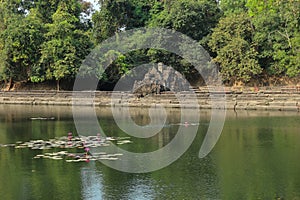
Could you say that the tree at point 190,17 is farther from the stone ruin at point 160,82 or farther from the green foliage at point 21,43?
the green foliage at point 21,43

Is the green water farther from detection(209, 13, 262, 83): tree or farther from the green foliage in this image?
the green foliage

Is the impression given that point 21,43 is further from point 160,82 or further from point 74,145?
point 74,145

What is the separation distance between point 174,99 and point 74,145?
53.7 ft

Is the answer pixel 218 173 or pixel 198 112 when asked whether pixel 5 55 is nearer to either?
pixel 198 112

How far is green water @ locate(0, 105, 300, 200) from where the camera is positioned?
9.80 meters

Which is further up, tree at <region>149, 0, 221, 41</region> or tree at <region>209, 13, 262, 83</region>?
tree at <region>149, 0, 221, 41</region>

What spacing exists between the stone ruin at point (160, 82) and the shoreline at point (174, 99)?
3.37 feet

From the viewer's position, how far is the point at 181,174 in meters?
11.6

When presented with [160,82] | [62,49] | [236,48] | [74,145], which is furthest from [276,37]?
[74,145]

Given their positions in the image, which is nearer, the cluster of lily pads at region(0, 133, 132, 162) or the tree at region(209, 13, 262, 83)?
the cluster of lily pads at region(0, 133, 132, 162)

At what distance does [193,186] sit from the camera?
1032 centimetres

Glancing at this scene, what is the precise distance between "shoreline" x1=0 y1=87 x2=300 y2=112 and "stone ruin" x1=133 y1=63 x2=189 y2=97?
3.37ft

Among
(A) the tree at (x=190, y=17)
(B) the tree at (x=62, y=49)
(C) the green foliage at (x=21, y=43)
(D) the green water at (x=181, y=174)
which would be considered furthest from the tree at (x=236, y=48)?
(D) the green water at (x=181, y=174)

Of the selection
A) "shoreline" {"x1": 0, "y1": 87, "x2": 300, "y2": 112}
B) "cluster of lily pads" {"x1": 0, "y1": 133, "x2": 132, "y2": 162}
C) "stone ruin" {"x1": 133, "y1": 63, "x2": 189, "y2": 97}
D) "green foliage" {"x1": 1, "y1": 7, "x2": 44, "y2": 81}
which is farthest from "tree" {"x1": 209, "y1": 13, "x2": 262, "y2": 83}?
"cluster of lily pads" {"x1": 0, "y1": 133, "x2": 132, "y2": 162}
